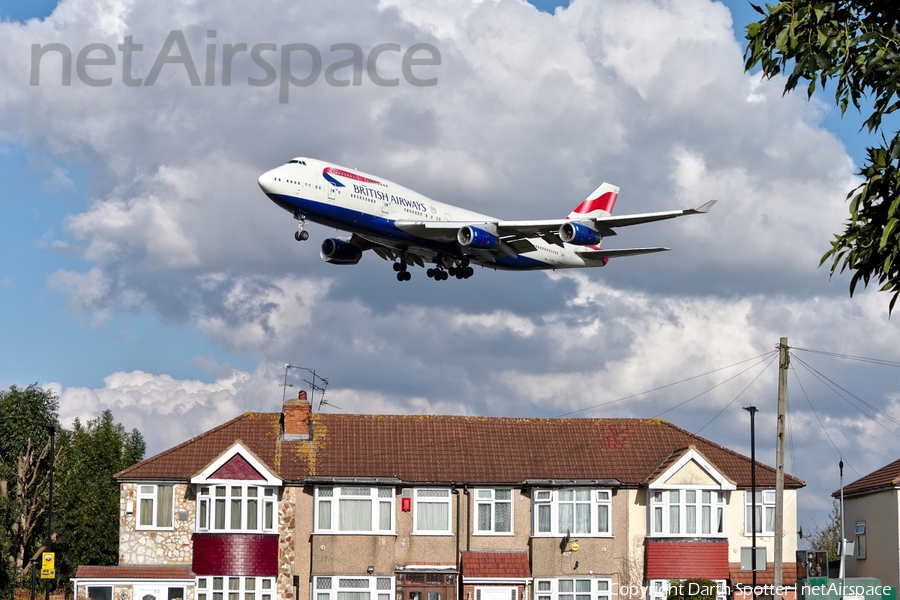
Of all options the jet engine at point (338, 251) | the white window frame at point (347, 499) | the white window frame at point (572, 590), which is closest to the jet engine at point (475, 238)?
the jet engine at point (338, 251)

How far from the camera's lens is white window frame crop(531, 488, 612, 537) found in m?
46.8

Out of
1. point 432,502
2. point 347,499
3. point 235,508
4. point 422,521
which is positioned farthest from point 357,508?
point 235,508

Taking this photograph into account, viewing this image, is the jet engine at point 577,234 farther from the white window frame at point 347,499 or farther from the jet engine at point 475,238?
the white window frame at point 347,499

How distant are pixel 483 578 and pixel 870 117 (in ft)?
100

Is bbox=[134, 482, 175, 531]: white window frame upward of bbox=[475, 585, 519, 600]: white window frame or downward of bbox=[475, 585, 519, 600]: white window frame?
upward

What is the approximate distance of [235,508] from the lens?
46125 mm

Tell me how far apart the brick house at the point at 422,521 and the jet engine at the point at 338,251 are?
39.4ft

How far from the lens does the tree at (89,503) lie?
80125 mm

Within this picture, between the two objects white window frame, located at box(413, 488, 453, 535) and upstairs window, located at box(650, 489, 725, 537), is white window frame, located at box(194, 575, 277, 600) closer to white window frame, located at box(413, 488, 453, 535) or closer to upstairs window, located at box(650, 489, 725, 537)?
white window frame, located at box(413, 488, 453, 535)

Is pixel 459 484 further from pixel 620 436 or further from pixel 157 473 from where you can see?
pixel 157 473

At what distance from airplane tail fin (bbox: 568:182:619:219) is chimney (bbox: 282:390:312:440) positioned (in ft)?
88.3

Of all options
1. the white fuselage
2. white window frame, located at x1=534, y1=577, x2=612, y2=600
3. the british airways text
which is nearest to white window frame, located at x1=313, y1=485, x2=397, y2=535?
white window frame, located at x1=534, y1=577, x2=612, y2=600

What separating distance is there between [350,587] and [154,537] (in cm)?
726

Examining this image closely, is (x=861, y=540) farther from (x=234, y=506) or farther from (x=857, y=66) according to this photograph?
(x=857, y=66)
